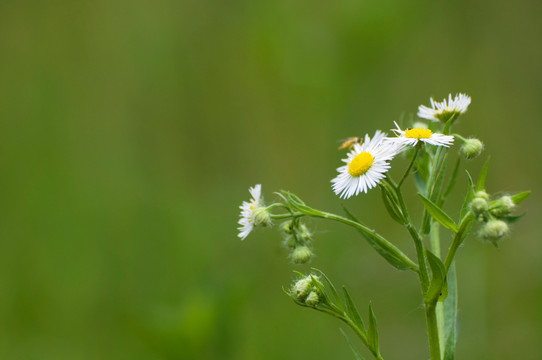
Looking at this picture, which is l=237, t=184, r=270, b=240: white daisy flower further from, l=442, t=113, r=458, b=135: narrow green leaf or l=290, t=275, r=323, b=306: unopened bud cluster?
l=442, t=113, r=458, b=135: narrow green leaf

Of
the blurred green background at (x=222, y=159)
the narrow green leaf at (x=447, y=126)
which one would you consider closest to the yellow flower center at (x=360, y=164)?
the narrow green leaf at (x=447, y=126)

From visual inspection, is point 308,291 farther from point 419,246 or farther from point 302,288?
point 419,246

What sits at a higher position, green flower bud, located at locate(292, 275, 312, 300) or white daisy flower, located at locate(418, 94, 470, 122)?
white daisy flower, located at locate(418, 94, 470, 122)

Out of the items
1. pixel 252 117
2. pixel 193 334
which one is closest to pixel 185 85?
pixel 252 117

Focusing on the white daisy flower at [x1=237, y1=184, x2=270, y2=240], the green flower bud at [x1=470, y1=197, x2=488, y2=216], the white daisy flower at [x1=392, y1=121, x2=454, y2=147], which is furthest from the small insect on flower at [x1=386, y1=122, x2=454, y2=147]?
the white daisy flower at [x1=237, y1=184, x2=270, y2=240]

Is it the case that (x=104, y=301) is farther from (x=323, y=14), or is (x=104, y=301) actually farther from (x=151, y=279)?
(x=323, y=14)

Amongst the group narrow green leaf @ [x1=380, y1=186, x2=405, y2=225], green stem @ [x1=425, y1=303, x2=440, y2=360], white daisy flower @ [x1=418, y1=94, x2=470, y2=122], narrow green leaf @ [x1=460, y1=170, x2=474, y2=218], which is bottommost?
green stem @ [x1=425, y1=303, x2=440, y2=360]

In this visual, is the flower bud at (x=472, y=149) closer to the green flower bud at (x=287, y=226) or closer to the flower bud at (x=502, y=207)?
the flower bud at (x=502, y=207)
